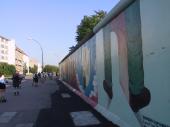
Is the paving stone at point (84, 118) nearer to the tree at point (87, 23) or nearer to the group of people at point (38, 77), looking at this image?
the group of people at point (38, 77)

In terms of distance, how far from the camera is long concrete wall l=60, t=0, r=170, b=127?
6.63 m

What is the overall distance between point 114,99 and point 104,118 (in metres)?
1.65

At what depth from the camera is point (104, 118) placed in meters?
12.6

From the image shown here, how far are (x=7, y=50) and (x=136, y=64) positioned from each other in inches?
6893

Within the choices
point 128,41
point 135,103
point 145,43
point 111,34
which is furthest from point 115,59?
point 145,43

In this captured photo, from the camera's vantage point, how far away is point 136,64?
8375 mm

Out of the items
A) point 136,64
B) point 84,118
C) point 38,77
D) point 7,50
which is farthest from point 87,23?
point 7,50

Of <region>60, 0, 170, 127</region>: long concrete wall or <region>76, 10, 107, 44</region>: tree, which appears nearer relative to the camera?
<region>60, 0, 170, 127</region>: long concrete wall

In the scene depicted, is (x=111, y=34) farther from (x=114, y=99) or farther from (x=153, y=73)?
(x=153, y=73)

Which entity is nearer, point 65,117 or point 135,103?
point 135,103

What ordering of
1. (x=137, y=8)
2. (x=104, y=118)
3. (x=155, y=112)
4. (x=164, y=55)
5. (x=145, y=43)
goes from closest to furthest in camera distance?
(x=164, y=55)
(x=155, y=112)
(x=145, y=43)
(x=137, y=8)
(x=104, y=118)

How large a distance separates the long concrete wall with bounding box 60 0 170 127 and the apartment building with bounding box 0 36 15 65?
6225 inches

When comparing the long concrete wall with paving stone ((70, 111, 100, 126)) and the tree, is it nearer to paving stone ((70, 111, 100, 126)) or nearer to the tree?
paving stone ((70, 111, 100, 126))

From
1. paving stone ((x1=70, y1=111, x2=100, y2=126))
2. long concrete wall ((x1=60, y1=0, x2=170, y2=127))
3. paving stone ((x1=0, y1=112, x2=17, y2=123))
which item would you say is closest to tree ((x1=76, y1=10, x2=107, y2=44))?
paving stone ((x1=0, y1=112, x2=17, y2=123))
